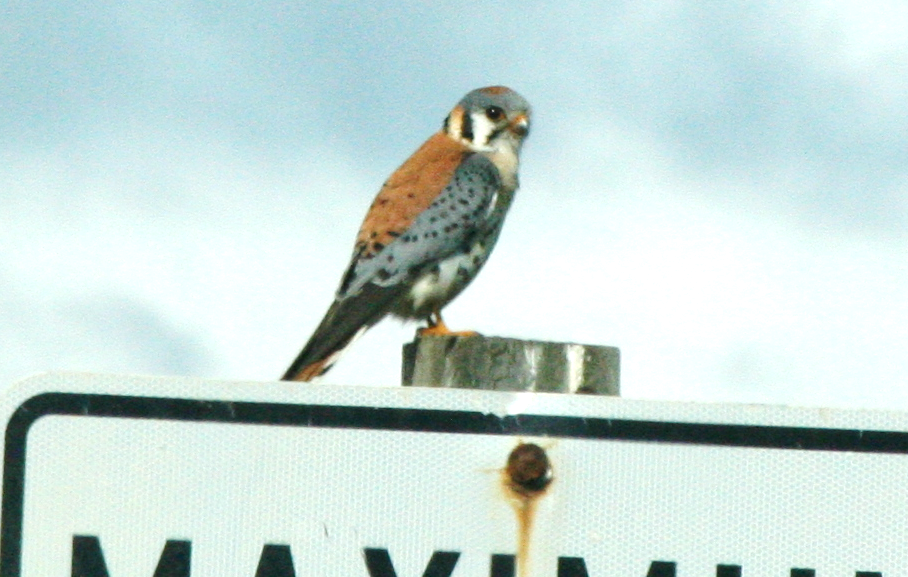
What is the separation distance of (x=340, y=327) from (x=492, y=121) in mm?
2245

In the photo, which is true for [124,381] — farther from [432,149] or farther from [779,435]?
[432,149]

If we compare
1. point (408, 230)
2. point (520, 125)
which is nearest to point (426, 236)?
point (408, 230)

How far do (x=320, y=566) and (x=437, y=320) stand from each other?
3.35 meters

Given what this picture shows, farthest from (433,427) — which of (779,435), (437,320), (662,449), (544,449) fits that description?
(437,320)

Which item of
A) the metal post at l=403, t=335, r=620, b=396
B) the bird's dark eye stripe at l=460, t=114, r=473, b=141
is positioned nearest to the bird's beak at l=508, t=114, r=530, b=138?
the bird's dark eye stripe at l=460, t=114, r=473, b=141

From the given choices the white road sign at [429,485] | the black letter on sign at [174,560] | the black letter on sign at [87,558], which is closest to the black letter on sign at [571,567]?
the white road sign at [429,485]

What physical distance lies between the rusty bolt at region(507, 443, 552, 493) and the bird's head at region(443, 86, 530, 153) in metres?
4.30

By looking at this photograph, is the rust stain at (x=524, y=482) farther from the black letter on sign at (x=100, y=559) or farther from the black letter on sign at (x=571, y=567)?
the black letter on sign at (x=100, y=559)

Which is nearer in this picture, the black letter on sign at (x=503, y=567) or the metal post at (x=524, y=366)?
the black letter on sign at (x=503, y=567)

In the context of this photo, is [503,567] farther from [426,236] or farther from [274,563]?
[426,236]

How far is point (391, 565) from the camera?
2.09 metres

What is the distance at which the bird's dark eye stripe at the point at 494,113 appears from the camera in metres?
Result: 6.54

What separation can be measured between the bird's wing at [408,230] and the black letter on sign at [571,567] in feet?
8.31

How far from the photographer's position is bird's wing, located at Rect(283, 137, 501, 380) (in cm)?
507
